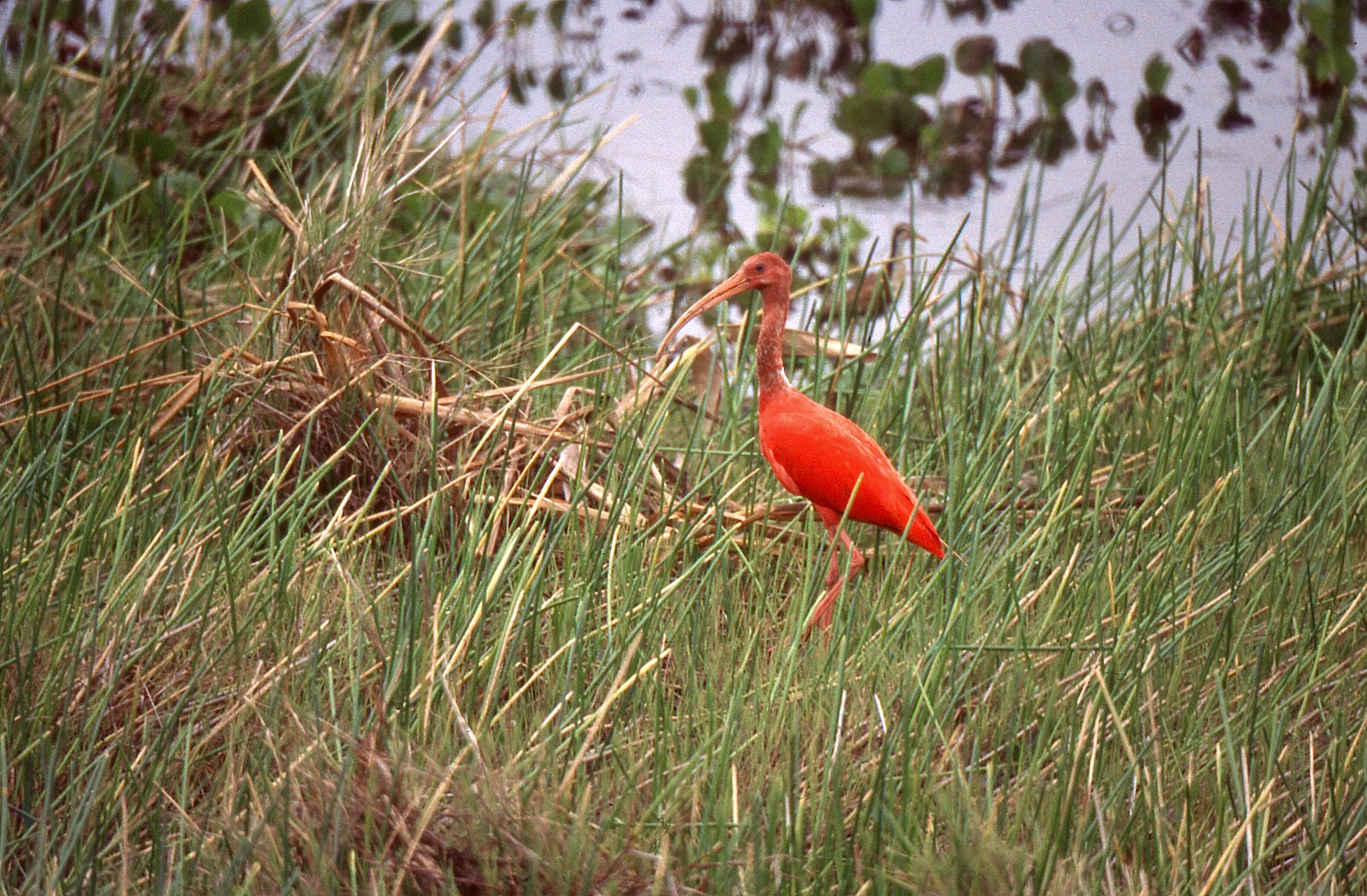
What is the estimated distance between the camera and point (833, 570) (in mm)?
1666

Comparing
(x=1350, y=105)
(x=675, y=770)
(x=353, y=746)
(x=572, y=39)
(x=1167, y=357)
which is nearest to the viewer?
(x=353, y=746)

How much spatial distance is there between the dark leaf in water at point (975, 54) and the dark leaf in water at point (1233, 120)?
705 mm

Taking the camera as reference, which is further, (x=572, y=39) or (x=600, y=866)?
(x=572, y=39)

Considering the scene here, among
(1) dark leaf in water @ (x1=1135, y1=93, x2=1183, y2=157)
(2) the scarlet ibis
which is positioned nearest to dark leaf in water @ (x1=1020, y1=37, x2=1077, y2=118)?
(1) dark leaf in water @ (x1=1135, y1=93, x2=1183, y2=157)

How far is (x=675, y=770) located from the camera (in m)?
1.22

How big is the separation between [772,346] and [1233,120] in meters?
2.85

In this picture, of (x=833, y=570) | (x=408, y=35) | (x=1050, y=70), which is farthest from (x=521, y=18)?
(x=833, y=570)

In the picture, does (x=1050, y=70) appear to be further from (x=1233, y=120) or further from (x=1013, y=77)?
(x=1233, y=120)

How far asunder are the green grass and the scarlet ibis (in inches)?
Answer: 3.1

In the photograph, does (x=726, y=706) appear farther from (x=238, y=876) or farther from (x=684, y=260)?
(x=684, y=260)

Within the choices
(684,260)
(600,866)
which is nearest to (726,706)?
(600,866)

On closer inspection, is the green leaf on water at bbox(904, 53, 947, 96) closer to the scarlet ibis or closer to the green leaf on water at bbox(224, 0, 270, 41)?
the scarlet ibis

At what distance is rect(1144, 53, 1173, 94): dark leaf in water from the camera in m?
4.01

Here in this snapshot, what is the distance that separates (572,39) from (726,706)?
331 cm
